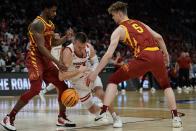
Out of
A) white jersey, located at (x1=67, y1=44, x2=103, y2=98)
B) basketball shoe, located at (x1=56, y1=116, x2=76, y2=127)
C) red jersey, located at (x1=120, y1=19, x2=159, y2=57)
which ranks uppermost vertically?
red jersey, located at (x1=120, y1=19, x2=159, y2=57)

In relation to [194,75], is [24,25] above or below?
above

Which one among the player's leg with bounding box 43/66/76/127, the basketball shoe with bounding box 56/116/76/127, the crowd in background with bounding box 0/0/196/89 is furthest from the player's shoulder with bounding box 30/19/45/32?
the crowd in background with bounding box 0/0/196/89

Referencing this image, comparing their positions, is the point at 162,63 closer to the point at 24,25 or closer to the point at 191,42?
the point at 24,25

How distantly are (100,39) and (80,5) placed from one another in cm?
381

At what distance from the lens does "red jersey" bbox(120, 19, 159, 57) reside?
8.59 meters

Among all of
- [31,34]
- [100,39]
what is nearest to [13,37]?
[100,39]

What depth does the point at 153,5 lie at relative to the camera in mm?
35562

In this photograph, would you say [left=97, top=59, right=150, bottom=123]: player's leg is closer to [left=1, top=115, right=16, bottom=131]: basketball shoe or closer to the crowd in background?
[left=1, top=115, right=16, bottom=131]: basketball shoe

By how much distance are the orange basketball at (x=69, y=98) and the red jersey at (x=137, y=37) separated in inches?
48.4

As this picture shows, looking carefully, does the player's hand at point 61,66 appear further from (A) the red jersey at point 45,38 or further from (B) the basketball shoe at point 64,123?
(B) the basketball shoe at point 64,123

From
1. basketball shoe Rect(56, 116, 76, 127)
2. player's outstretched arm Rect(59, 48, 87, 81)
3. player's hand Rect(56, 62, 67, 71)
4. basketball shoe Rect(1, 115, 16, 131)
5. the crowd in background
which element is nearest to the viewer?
basketball shoe Rect(1, 115, 16, 131)

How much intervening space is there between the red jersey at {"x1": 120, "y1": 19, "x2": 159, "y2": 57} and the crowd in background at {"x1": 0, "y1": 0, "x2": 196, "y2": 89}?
511 inches

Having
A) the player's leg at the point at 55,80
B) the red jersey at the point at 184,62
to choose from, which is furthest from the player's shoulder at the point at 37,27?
the red jersey at the point at 184,62

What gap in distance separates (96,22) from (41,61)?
22.5 meters
